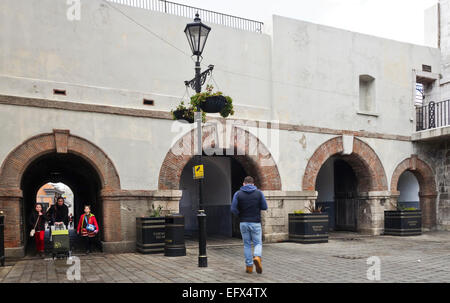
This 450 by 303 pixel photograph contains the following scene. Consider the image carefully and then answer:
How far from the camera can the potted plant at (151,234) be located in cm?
1148

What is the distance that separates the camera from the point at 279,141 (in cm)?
1459

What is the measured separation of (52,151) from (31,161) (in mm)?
535

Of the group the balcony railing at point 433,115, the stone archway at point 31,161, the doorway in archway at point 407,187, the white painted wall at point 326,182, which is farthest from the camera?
the doorway in archway at point 407,187

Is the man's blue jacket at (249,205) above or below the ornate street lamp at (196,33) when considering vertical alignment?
below

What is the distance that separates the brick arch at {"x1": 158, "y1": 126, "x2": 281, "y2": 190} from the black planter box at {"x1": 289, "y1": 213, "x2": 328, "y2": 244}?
1.26m

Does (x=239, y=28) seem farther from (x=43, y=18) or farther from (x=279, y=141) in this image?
(x=43, y=18)

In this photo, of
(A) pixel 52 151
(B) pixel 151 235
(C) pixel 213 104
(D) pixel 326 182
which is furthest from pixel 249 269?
(D) pixel 326 182

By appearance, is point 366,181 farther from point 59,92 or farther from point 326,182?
point 59,92

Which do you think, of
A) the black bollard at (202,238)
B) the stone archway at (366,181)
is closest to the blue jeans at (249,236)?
the black bollard at (202,238)

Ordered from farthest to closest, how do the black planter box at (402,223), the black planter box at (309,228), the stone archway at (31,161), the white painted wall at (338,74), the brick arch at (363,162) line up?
the black planter box at (402,223), the brick arch at (363,162), the white painted wall at (338,74), the black planter box at (309,228), the stone archway at (31,161)

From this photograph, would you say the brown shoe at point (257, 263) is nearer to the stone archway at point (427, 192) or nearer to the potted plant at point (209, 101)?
the potted plant at point (209, 101)

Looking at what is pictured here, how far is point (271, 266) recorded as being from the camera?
9.31 m

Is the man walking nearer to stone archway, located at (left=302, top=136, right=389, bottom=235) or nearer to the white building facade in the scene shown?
the white building facade
